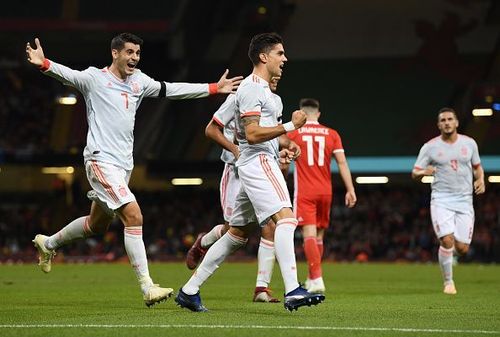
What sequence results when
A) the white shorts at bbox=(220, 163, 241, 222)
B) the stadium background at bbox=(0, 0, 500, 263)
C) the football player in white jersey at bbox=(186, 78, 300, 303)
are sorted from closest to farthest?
the football player in white jersey at bbox=(186, 78, 300, 303) < the white shorts at bbox=(220, 163, 241, 222) < the stadium background at bbox=(0, 0, 500, 263)

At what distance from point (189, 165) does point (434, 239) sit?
29.1 feet

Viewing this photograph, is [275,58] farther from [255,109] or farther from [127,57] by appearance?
[127,57]

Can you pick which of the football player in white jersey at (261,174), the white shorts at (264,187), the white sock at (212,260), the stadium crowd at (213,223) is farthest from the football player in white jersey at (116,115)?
the stadium crowd at (213,223)

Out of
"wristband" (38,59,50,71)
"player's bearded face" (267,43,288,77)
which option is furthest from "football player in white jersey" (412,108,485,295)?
"wristband" (38,59,50,71)

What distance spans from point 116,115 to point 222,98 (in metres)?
25.6

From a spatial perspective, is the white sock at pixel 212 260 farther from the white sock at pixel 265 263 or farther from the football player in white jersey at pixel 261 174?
the white sock at pixel 265 263

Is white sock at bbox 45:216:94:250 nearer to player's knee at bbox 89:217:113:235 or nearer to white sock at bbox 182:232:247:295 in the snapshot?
player's knee at bbox 89:217:113:235

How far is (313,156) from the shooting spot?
13219mm

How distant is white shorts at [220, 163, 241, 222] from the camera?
468 inches

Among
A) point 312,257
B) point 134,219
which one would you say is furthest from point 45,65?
point 312,257

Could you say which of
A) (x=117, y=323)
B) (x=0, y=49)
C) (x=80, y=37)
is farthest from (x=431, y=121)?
(x=117, y=323)

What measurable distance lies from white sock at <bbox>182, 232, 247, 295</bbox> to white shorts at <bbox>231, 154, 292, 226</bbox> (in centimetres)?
48

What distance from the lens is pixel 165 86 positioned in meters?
10.6

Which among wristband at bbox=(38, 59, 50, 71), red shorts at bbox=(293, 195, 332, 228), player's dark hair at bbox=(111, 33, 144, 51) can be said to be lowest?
red shorts at bbox=(293, 195, 332, 228)
